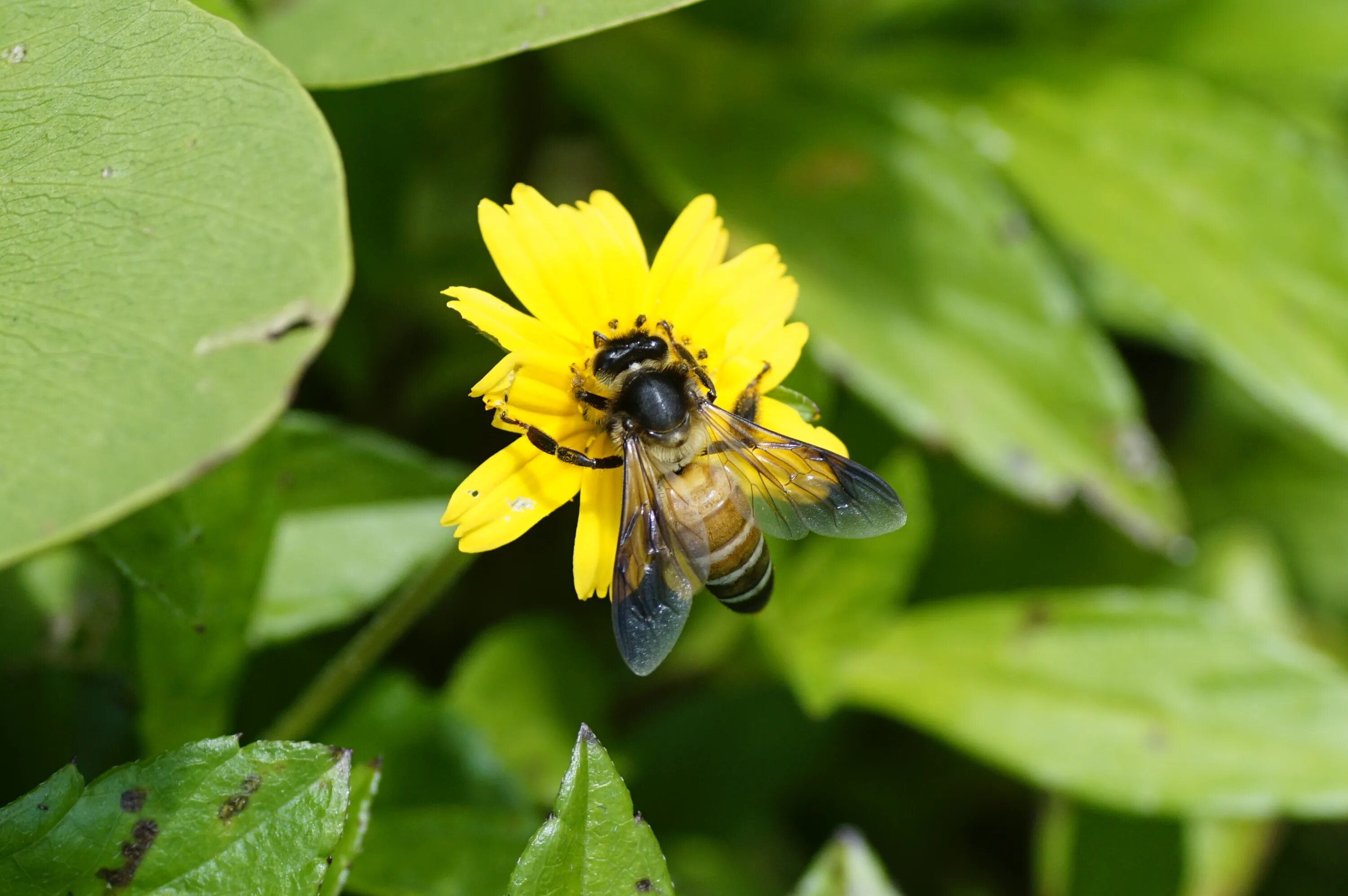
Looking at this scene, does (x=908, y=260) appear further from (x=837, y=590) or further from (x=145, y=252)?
(x=145, y=252)

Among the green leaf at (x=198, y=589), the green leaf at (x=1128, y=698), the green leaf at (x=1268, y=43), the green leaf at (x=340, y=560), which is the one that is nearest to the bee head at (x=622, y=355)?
the green leaf at (x=198, y=589)

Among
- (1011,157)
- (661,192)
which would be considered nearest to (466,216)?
(661,192)

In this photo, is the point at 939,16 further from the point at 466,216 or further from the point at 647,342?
the point at 647,342

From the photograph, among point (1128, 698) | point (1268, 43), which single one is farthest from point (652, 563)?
point (1268, 43)

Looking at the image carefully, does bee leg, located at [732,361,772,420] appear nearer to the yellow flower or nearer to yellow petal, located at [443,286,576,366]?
the yellow flower

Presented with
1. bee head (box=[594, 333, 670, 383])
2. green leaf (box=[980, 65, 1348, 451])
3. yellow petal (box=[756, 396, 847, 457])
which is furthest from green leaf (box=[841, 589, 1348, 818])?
bee head (box=[594, 333, 670, 383])

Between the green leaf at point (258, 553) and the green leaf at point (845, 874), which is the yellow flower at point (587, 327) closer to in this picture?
the green leaf at point (258, 553)
